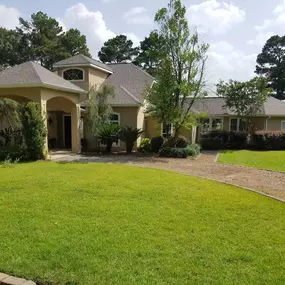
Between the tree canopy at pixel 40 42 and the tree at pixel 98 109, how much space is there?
2790 centimetres

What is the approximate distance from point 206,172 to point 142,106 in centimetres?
1012

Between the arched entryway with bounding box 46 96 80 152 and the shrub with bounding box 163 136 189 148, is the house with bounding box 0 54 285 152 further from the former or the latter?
the shrub with bounding box 163 136 189 148

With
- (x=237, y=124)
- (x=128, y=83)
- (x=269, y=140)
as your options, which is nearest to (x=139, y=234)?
(x=128, y=83)

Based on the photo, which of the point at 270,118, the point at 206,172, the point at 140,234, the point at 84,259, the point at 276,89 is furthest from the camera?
the point at 276,89

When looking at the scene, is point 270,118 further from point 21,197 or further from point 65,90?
point 21,197

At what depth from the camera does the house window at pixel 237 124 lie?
1134 inches

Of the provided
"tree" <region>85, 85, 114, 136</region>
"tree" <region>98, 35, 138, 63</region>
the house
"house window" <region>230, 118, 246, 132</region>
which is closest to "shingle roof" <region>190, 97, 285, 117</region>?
the house

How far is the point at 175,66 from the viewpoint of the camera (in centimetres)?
1888

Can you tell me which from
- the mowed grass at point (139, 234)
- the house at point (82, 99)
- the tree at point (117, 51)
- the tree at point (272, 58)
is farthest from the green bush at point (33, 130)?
the tree at point (272, 58)

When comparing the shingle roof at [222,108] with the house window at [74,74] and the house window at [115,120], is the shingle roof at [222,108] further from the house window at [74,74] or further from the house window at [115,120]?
the house window at [74,74]

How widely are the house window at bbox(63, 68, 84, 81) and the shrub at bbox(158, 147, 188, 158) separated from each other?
374 inches

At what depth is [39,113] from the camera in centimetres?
1517

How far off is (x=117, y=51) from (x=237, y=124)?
3662 cm

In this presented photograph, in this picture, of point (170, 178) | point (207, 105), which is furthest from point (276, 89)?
point (170, 178)
